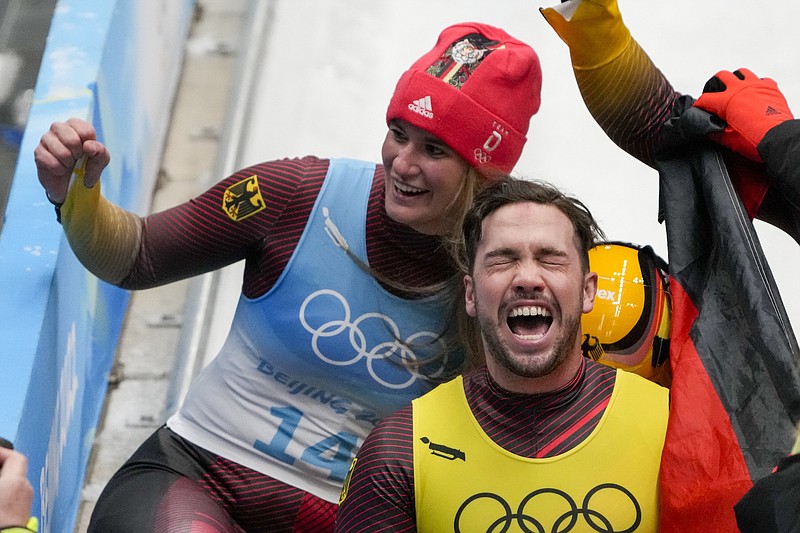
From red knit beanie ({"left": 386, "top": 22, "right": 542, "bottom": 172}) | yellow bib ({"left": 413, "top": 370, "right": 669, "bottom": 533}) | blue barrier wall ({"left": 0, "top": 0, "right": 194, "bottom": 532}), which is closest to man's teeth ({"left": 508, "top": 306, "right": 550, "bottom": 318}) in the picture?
yellow bib ({"left": 413, "top": 370, "right": 669, "bottom": 533})

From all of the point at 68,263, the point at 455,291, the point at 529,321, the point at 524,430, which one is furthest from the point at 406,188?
the point at 68,263

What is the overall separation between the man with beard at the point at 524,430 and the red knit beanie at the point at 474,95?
0.28 meters

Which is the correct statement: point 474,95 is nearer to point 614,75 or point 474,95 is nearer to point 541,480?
point 614,75

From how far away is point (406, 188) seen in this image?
7.14 ft

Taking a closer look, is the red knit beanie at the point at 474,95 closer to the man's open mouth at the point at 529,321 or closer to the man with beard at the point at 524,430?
the man with beard at the point at 524,430

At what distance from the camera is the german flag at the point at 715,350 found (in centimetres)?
181

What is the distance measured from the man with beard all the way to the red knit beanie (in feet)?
0.92

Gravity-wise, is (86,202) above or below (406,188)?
below

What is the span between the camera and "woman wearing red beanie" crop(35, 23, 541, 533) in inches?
87.0

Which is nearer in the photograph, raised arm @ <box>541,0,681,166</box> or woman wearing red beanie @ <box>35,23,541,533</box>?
raised arm @ <box>541,0,681,166</box>

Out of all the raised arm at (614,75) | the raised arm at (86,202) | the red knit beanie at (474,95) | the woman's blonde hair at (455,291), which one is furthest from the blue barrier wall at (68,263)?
the raised arm at (614,75)

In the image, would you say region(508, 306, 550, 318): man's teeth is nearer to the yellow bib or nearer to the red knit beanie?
the yellow bib

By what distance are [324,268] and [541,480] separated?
63cm

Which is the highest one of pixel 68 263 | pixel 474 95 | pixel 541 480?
pixel 474 95
